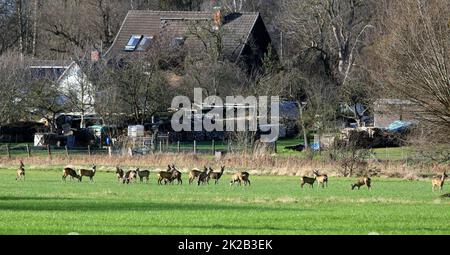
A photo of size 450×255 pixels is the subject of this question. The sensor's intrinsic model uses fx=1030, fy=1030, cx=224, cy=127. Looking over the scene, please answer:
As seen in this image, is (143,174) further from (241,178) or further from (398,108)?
(398,108)

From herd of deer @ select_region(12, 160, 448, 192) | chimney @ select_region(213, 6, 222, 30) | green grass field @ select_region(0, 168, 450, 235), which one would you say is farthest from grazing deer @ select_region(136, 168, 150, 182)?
chimney @ select_region(213, 6, 222, 30)

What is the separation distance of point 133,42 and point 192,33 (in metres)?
10.2

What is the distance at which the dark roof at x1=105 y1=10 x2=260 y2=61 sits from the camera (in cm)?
8200

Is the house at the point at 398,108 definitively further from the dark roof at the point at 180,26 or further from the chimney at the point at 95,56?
the dark roof at the point at 180,26

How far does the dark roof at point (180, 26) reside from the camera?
82.0 metres

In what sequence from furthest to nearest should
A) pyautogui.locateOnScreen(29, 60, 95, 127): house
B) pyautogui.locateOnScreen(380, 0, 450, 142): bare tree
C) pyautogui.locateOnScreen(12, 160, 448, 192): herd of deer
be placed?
pyautogui.locateOnScreen(29, 60, 95, 127): house → pyautogui.locateOnScreen(12, 160, 448, 192): herd of deer → pyautogui.locateOnScreen(380, 0, 450, 142): bare tree

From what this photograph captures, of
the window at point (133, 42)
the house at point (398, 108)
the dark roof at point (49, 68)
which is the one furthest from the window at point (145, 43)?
the house at point (398, 108)

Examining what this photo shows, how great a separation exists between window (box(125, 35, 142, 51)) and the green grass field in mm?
42602

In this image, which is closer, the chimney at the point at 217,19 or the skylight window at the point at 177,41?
the chimney at the point at 217,19

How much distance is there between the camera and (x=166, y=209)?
26.7 m

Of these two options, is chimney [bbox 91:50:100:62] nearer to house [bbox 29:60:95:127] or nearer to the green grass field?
house [bbox 29:60:95:127]

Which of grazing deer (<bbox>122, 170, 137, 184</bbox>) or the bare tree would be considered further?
grazing deer (<bbox>122, 170, 137, 184</bbox>)

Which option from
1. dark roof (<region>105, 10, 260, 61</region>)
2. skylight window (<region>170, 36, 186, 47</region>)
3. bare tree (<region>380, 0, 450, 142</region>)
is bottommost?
bare tree (<region>380, 0, 450, 142</region>)

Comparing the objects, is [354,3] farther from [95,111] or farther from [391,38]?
[391,38]
